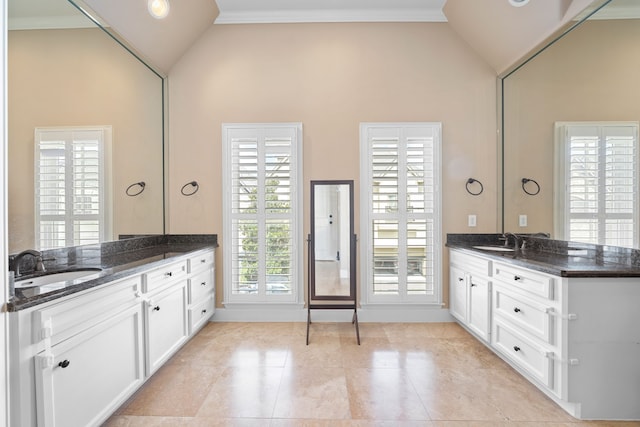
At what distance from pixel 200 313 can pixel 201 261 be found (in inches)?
19.8

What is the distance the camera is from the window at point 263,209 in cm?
322

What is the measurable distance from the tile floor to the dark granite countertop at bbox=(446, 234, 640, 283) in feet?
2.89

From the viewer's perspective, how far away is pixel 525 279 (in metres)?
2.14

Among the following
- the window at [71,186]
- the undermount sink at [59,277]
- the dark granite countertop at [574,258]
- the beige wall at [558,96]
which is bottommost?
the undermount sink at [59,277]

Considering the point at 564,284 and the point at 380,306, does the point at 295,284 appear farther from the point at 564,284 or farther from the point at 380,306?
the point at 564,284

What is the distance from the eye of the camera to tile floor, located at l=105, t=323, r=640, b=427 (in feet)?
6.02

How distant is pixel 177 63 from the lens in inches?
129

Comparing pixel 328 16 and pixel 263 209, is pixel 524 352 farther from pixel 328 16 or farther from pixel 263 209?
pixel 328 16

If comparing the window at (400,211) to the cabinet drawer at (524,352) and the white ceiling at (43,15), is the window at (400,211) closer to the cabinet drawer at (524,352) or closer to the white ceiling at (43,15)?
the cabinet drawer at (524,352)

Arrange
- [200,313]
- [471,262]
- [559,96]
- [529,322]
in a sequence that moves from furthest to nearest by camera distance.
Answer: [200,313], [471,262], [559,96], [529,322]

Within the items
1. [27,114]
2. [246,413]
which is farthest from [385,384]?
[27,114]

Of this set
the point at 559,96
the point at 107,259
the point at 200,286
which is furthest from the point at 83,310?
Answer: the point at 559,96

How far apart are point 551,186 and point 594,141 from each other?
482mm

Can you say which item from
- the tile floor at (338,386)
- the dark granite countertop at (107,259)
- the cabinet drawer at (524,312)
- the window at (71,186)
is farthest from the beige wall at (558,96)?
the window at (71,186)
